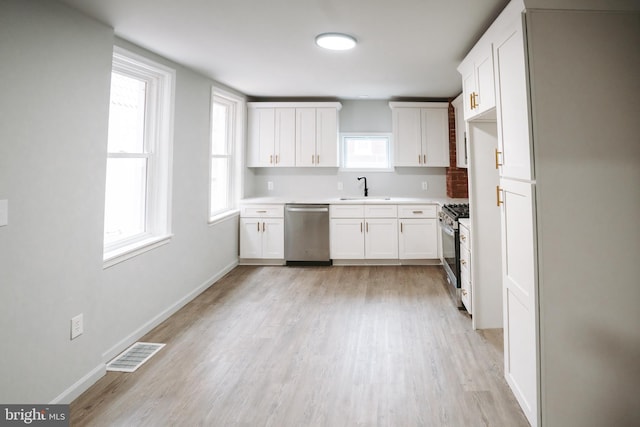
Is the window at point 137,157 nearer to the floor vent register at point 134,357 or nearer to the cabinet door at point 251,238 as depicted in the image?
the floor vent register at point 134,357

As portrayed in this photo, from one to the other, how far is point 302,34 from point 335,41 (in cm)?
27

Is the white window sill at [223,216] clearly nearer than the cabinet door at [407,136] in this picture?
Yes

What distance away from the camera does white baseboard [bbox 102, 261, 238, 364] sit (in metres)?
2.37

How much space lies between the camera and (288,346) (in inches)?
99.3

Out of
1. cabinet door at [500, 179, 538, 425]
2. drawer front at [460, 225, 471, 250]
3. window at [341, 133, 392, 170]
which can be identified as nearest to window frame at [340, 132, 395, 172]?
window at [341, 133, 392, 170]

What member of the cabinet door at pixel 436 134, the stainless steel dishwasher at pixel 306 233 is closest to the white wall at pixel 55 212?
the stainless steel dishwasher at pixel 306 233

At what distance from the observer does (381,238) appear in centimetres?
467

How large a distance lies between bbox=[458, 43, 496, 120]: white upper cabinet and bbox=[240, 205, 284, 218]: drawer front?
2.78 m

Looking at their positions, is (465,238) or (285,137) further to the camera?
(285,137)

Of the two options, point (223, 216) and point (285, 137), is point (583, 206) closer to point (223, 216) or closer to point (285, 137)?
point (223, 216)

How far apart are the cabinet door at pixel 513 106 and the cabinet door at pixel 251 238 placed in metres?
3.42

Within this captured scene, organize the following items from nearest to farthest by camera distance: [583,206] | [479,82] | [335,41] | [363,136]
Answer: [583,206] → [479,82] → [335,41] → [363,136]

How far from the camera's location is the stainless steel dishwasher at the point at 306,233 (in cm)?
468

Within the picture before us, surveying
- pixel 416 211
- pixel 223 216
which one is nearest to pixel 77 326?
pixel 223 216
